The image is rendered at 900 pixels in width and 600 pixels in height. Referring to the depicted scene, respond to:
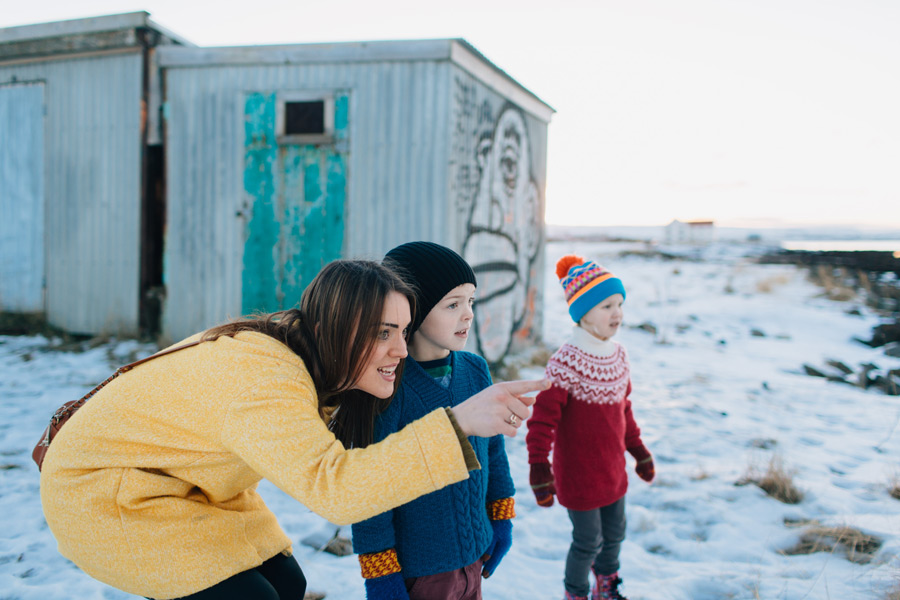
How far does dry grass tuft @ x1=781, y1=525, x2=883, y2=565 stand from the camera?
2.98 meters

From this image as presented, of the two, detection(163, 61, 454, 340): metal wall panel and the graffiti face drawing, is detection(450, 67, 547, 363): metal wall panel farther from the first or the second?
detection(163, 61, 454, 340): metal wall panel

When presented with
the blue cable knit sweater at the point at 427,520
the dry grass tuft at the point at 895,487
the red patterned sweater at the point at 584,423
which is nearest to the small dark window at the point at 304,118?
the red patterned sweater at the point at 584,423

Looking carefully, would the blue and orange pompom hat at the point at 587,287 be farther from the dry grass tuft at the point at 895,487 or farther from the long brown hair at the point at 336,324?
the dry grass tuft at the point at 895,487

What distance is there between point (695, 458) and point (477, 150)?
3.96 metres

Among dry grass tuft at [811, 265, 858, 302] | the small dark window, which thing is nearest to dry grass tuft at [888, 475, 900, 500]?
the small dark window

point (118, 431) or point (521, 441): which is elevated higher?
point (118, 431)

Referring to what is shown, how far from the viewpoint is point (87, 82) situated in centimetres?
741

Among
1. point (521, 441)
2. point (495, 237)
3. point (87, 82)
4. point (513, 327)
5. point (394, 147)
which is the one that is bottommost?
point (521, 441)

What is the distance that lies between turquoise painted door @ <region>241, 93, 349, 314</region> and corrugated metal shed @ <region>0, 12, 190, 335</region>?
5.64ft

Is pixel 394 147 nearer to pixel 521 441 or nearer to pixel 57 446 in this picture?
pixel 521 441

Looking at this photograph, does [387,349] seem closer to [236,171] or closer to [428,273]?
[428,273]

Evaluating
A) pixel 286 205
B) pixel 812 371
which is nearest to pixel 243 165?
pixel 286 205

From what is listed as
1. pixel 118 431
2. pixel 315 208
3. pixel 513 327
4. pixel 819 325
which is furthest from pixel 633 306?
pixel 118 431

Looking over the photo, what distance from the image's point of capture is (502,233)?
7242mm
